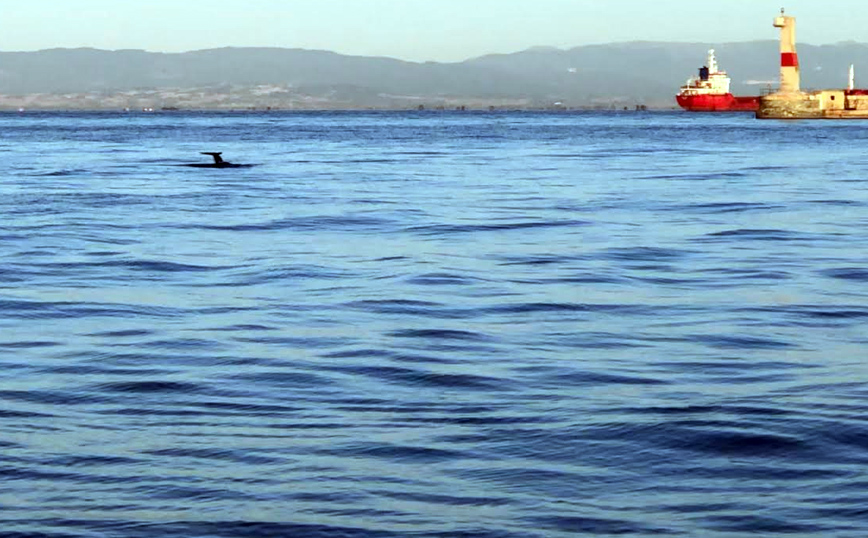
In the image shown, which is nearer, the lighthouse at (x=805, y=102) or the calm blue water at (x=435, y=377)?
the calm blue water at (x=435, y=377)

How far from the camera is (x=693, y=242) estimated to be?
24281 mm

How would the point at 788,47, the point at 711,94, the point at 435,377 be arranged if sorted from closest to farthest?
1. the point at 435,377
2. the point at 788,47
3. the point at 711,94

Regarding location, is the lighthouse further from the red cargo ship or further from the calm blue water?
the calm blue water

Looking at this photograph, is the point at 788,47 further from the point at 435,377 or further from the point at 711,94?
the point at 435,377

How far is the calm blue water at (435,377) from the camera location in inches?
323

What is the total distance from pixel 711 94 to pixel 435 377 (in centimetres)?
18277

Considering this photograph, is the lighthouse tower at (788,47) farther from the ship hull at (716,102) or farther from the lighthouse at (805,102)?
the ship hull at (716,102)

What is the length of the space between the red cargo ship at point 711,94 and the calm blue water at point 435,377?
163908mm

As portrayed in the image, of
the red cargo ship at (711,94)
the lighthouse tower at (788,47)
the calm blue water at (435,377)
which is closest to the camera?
the calm blue water at (435,377)

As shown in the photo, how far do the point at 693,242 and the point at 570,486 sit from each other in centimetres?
1603

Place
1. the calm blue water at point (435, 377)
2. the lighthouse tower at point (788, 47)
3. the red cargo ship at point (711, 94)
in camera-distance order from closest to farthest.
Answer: the calm blue water at point (435, 377) → the lighthouse tower at point (788, 47) → the red cargo ship at point (711, 94)

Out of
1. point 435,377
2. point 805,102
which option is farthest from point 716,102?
point 435,377

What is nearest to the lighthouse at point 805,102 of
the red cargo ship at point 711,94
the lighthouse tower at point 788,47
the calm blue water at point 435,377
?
the lighthouse tower at point 788,47

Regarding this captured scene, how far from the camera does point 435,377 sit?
1218 cm
